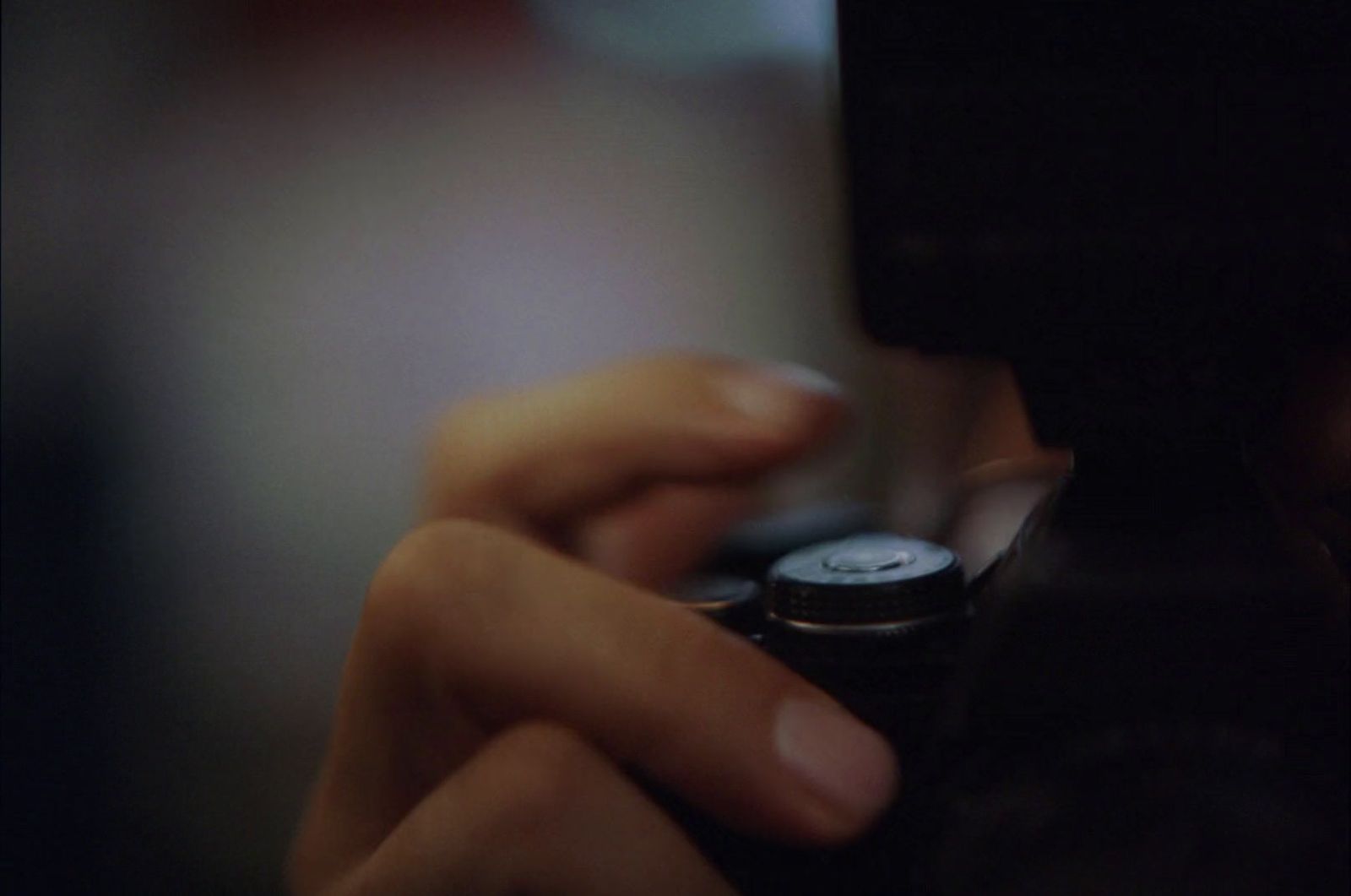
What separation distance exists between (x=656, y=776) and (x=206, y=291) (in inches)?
55.4

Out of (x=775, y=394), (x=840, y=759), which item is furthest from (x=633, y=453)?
(x=840, y=759)

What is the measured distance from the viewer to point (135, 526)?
58.5 inches

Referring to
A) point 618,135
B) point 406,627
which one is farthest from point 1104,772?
point 618,135

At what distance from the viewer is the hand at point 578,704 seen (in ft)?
1.38

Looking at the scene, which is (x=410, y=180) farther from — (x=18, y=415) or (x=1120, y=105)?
(x=1120, y=105)

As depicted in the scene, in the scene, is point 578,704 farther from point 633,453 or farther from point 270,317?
point 270,317

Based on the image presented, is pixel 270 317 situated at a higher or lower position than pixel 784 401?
lower

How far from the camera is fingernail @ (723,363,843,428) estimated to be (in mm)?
515

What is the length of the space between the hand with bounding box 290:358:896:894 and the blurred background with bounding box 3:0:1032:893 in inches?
30.5

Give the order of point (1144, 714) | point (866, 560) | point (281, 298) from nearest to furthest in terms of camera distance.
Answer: point (1144, 714)
point (866, 560)
point (281, 298)

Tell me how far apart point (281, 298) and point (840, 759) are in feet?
4.73

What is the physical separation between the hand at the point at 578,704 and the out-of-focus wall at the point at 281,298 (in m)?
0.94

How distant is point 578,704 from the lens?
44 cm

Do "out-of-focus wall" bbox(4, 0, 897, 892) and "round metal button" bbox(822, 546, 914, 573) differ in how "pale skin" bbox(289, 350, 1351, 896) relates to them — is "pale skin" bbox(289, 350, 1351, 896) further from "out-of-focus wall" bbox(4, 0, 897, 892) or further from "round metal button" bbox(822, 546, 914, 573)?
"out-of-focus wall" bbox(4, 0, 897, 892)
